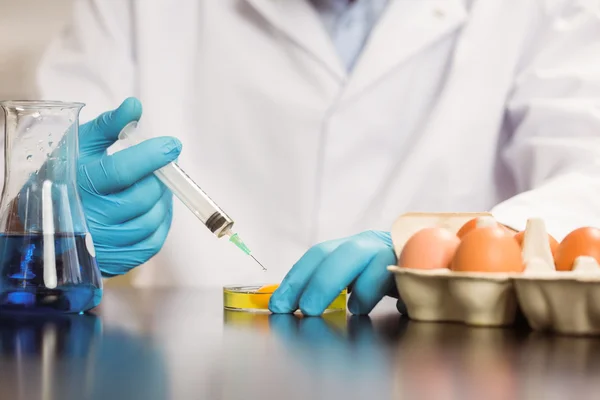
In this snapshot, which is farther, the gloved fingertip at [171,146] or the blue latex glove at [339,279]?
the gloved fingertip at [171,146]

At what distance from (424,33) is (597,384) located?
4.24 ft

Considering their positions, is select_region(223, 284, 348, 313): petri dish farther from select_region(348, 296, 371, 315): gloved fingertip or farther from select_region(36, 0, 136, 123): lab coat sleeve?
select_region(36, 0, 136, 123): lab coat sleeve

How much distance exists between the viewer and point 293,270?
2.68 feet

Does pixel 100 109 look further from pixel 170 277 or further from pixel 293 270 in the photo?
pixel 293 270

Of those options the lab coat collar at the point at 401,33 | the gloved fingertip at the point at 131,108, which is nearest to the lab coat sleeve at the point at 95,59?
the lab coat collar at the point at 401,33

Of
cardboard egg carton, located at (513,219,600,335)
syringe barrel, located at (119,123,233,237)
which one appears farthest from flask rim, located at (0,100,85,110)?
cardboard egg carton, located at (513,219,600,335)

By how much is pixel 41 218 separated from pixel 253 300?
22 centimetres

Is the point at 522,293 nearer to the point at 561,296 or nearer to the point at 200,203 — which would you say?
the point at 561,296

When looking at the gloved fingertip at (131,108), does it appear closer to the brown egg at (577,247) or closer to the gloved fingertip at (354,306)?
the gloved fingertip at (354,306)

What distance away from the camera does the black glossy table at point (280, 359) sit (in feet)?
1.47

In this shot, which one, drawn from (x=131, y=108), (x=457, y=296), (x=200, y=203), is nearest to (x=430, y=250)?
(x=457, y=296)

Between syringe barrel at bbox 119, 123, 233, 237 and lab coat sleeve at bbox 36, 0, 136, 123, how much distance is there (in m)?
0.76

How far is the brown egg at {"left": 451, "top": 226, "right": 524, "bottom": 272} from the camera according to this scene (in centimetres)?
67

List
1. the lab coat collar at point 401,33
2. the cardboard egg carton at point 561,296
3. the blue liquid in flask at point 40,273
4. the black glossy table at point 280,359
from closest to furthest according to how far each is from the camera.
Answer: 1. the black glossy table at point 280,359
2. the cardboard egg carton at point 561,296
3. the blue liquid in flask at point 40,273
4. the lab coat collar at point 401,33
